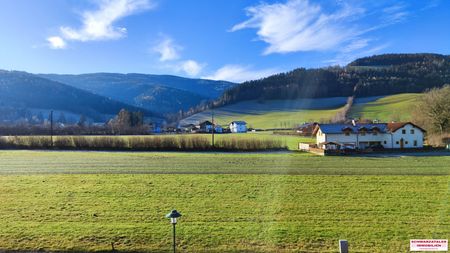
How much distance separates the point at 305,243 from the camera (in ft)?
33.8

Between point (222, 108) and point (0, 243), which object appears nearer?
point (0, 243)

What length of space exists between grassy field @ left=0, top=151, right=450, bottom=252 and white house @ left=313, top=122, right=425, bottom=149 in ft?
121

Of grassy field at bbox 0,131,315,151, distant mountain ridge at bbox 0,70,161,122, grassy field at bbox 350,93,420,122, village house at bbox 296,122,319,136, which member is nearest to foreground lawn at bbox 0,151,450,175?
grassy field at bbox 0,131,315,151

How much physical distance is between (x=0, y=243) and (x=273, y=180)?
45.8 feet

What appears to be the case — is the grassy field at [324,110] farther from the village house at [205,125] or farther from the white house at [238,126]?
the village house at [205,125]

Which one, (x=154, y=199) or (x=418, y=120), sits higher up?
(x=418, y=120)

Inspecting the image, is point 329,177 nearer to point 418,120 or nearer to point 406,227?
point 406,227

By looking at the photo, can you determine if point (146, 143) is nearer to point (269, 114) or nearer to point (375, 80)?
point (375, 80)

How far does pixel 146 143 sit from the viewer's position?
5703cm

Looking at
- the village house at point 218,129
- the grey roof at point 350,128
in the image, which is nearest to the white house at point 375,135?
the grey roof at point 350,128

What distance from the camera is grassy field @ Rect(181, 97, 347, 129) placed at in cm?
6957

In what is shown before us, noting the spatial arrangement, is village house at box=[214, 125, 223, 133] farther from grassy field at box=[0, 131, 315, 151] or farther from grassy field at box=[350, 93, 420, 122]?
grassy field at box=[0, 131, 315, 151]

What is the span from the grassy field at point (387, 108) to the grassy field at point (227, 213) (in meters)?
58.7

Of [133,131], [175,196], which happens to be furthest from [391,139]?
[133,131]
